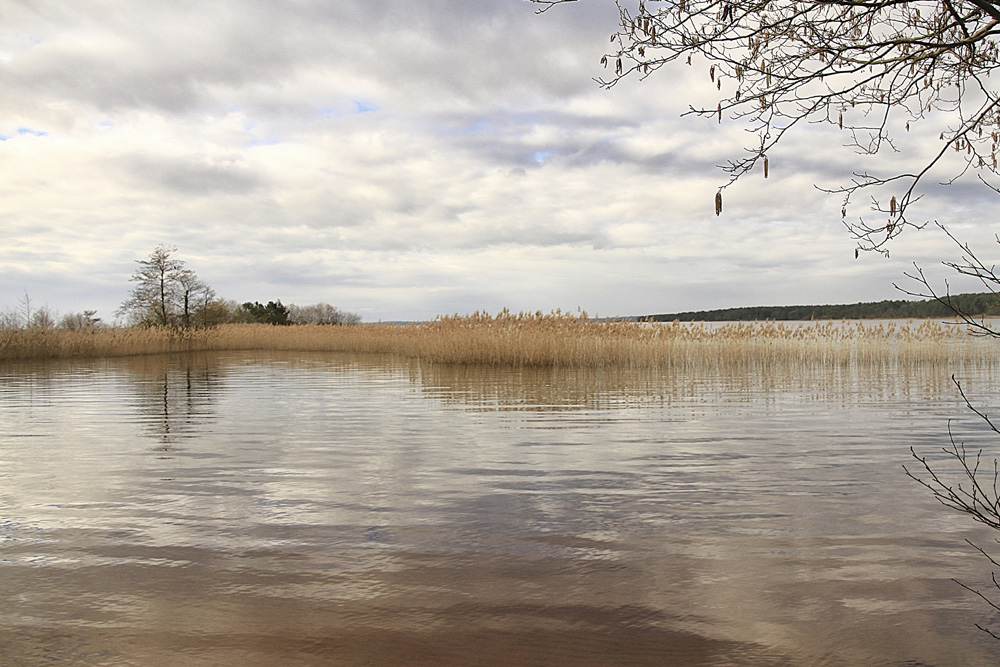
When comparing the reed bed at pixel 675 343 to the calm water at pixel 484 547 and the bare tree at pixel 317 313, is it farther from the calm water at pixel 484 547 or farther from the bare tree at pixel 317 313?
the bare tree at pixel 317 313

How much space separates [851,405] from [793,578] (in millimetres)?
8565

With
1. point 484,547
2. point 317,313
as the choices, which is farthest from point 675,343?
point 317,313

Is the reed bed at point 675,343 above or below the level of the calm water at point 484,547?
above

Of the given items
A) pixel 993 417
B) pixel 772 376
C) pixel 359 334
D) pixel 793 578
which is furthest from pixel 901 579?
pixel 359 334

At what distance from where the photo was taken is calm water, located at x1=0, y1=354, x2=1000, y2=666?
9.02 ft

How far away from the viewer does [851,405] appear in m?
10.9

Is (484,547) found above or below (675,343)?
below

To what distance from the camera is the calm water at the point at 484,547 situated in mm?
2748

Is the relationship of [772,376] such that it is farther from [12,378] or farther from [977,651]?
[12,378]

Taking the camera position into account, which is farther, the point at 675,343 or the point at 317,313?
the point at 317,313

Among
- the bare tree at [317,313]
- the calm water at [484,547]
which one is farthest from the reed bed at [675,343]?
the bare tree at [317,313]

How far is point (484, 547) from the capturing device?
12.6 feet

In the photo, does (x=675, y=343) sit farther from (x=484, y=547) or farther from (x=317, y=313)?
(x=317, y=313)

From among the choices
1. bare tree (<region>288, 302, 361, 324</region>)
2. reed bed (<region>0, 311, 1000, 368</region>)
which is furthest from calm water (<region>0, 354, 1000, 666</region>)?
bare tree (<region>288, 302, 361, 324</region>)
